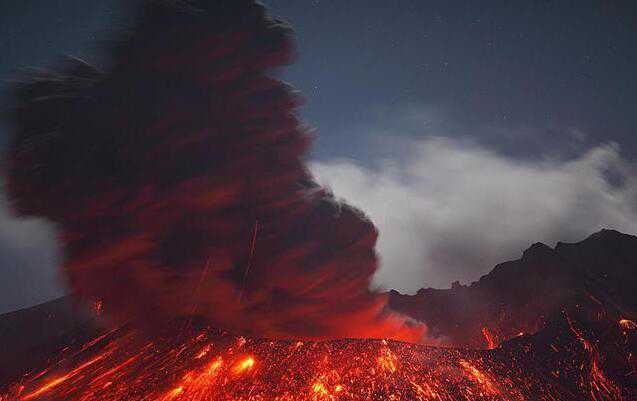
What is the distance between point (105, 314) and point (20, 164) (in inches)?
362

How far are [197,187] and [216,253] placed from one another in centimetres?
399

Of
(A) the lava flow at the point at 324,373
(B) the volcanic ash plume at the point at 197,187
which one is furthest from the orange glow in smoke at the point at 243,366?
(B) the volcanic ash plume at the point at 197,187

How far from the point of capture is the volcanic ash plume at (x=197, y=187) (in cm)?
1504

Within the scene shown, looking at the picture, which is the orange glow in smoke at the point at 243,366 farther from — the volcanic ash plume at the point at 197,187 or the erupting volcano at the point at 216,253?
the volcanic ash plume at the point at 197,187

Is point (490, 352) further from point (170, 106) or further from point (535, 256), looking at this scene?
point (170, 106)

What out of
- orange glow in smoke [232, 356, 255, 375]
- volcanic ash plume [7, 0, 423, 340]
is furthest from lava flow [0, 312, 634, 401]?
volcanic ash plume [7, 0, 423, 340]

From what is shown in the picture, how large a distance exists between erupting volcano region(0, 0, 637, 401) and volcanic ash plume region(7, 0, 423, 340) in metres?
0.08

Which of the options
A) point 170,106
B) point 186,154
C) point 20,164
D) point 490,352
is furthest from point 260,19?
point 490,352

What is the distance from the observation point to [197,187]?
17.1 m

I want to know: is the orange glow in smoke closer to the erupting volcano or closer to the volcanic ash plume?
the erupting volcano

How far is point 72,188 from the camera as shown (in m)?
14.9

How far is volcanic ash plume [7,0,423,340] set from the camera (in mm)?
15039

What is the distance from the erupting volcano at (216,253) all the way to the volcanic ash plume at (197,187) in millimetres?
82

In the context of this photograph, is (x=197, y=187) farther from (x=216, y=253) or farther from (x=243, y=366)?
(x=243, y=366)
